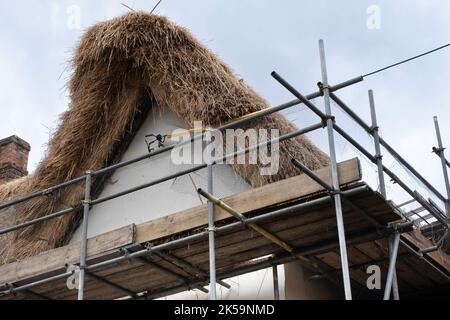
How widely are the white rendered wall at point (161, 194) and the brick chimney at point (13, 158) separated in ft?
12.9

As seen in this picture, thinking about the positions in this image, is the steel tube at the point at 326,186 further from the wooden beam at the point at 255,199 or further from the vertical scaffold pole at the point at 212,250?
the vertical scaffold pole at the point at 212,250

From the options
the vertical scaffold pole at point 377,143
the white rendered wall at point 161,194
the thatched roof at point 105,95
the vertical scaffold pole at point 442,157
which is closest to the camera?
the vertical scaffold pole at point 377,143

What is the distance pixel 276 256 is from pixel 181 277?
3.11ft

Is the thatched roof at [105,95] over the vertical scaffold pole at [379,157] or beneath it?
over

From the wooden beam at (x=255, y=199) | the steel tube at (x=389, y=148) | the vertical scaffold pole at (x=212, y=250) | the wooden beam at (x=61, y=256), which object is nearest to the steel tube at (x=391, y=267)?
the wooden beam at (x=255, y=199)

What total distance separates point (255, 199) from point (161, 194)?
2.10 metres

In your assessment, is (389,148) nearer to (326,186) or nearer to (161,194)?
(326,186)

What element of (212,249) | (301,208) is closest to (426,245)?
(301,208)

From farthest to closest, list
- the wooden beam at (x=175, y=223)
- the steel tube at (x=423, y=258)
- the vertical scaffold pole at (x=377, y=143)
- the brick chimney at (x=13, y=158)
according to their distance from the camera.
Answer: the brick chimney at (x=13, y=158)
the steel tube at (x=423, y=258)
the vertical scaffold pole at (x=377, y=143)
the wooden beam at (x=175, y=223)

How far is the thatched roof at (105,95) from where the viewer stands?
26.6ft

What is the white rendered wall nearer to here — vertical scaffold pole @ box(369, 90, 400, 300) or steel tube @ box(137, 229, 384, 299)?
steel tube @ box(137, 229, 384, 299)

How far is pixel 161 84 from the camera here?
8.14 m

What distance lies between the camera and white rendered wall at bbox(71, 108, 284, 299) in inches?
289
